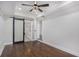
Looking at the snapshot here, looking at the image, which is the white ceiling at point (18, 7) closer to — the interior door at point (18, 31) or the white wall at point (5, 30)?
the white wall at point (5, 30)

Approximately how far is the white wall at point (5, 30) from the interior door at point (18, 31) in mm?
380

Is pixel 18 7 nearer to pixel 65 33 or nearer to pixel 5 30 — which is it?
pixel 5 30

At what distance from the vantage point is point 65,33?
4301 mm

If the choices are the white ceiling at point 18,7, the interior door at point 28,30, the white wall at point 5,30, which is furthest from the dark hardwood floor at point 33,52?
the interior door at point 28,30

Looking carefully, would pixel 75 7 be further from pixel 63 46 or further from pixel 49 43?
pixel 49 43

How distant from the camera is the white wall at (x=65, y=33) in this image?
12.1 feet

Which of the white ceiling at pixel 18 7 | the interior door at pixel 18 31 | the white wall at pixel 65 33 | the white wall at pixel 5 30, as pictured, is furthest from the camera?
the interior door at pixel 18 31

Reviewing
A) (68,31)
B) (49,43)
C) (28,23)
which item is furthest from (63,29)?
(28,23)

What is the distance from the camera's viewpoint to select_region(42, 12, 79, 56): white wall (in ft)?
12.1

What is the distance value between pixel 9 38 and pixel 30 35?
205cm

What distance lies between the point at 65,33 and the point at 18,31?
3814 mm

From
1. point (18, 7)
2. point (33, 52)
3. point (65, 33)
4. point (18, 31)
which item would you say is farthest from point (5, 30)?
point (65, 33)

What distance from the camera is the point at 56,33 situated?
A: 505 cm

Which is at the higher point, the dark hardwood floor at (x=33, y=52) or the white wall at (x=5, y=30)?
the white wall at (x=5, y=30)
